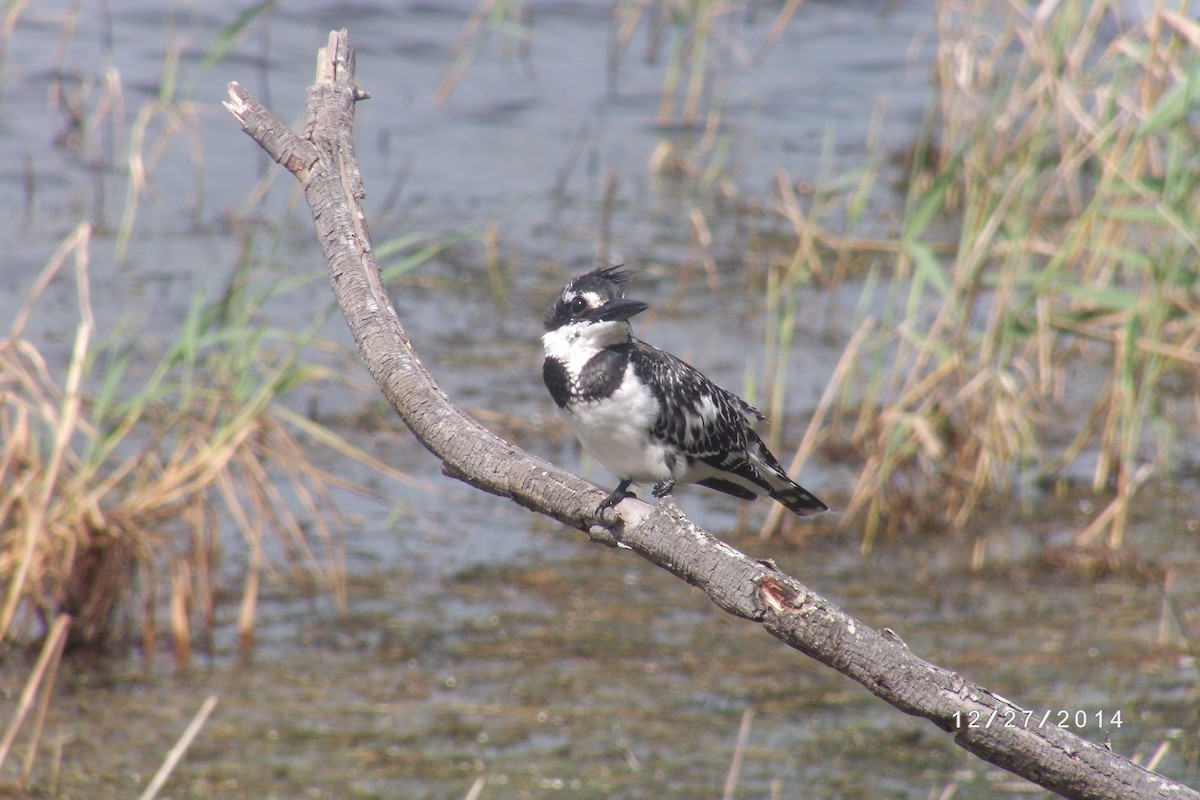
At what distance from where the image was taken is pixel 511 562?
541cm

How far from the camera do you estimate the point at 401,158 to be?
8758mm

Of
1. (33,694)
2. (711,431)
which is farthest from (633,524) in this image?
(33,694)

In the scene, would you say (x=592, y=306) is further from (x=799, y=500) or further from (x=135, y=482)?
(x=135, y=482)

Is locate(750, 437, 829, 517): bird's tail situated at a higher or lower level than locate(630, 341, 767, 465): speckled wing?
lower

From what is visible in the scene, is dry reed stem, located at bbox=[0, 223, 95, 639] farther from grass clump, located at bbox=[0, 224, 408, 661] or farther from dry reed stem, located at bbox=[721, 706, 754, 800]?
dry reed stem, located at bbox=[721, 706, 754, 800]

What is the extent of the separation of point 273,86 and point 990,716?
834 centimetres

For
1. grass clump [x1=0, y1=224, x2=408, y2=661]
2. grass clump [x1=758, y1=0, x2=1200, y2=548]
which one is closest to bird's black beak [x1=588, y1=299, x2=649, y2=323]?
grass clump [x1=0, y1=224, x2=408, y2=661]

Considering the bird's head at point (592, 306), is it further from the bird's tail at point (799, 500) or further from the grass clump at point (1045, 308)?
the grass clump at point (1045, 308)

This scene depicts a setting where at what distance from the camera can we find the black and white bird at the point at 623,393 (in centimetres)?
293

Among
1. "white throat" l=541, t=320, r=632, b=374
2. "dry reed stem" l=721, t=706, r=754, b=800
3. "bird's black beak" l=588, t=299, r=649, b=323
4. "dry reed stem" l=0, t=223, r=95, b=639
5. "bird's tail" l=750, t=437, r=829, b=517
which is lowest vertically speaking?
"dry reed stem" l=721, t=706, r=754, b=800

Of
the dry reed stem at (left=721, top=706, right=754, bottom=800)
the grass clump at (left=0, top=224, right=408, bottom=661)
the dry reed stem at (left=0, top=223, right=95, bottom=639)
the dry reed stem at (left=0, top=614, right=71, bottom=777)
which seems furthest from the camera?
the grass clump at (left=0, top=224, right=408, bottom=661)

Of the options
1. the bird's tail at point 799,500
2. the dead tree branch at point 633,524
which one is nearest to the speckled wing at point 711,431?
the bird's tail at point 799,500

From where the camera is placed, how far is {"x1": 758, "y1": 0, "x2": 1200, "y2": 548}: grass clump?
4781mm

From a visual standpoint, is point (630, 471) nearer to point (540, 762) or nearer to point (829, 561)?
point (540, 762)
